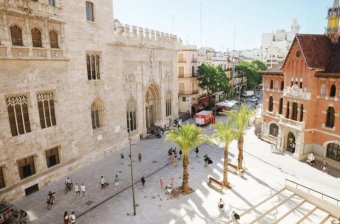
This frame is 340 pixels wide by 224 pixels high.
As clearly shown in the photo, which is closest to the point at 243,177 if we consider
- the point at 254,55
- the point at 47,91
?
the point at 47,91

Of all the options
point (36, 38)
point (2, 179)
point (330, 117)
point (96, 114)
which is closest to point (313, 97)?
point (330, 117)

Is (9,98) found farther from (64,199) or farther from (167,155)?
(167,155)

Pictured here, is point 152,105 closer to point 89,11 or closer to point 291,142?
point 89,11

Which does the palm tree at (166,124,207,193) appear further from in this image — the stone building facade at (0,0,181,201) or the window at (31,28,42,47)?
the window at (31,28,42,47)

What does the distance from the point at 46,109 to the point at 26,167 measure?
5653 millimetres

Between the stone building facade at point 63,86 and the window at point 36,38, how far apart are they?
0.29ft

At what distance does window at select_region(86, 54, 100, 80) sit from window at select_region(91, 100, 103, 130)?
3.03 meters

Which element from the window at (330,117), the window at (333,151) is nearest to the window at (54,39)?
the window at (330,117)

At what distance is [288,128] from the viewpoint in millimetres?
32344

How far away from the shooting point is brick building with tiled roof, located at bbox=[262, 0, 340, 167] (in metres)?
28.7

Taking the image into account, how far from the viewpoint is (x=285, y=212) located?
69.8 ft

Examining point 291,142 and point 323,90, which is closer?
point 323,90

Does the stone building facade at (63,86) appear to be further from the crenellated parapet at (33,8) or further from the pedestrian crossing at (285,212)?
the pedestrian crossing at (285,212)

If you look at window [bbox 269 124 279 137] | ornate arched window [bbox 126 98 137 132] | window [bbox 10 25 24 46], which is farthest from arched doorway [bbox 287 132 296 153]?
window [bbox 10 25 24 46]
